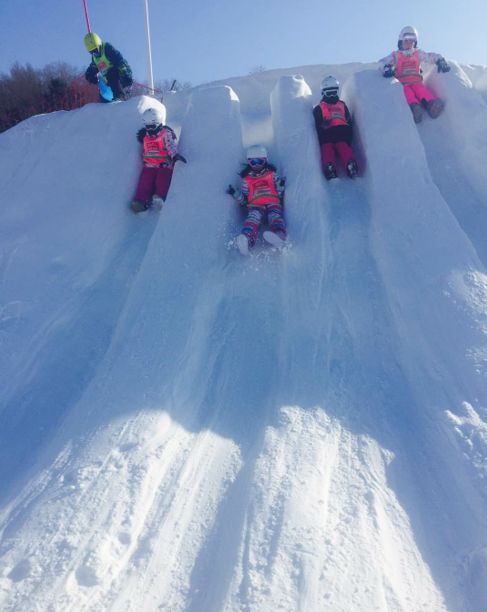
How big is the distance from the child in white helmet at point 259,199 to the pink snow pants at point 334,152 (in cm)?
63

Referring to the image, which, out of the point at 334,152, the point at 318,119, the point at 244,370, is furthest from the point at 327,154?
the point at 244,370

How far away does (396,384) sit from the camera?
3.27m

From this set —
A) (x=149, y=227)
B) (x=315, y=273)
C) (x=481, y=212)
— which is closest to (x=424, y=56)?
(x=481, y=212)

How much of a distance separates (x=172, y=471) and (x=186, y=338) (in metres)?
1.30

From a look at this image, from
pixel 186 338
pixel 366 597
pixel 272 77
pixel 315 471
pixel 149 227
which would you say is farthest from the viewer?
pixel 272 77

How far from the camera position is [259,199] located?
4.93 meters

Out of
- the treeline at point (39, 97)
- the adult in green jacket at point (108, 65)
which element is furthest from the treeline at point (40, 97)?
the adult in green jacket at point (108, 65)

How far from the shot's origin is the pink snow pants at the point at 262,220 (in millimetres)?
4602

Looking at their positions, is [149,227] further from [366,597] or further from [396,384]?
[366,597]

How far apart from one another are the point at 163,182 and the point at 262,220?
4.64ft

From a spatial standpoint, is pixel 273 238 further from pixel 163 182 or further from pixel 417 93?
pixel 417 93

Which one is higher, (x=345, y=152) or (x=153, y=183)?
(x=345, y=152)

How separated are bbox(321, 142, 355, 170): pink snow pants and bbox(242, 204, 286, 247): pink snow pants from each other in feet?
3.01

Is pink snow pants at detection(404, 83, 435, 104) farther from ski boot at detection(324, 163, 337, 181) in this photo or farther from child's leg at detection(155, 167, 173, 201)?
child's leg at detection(155, 167, 173, 201)
